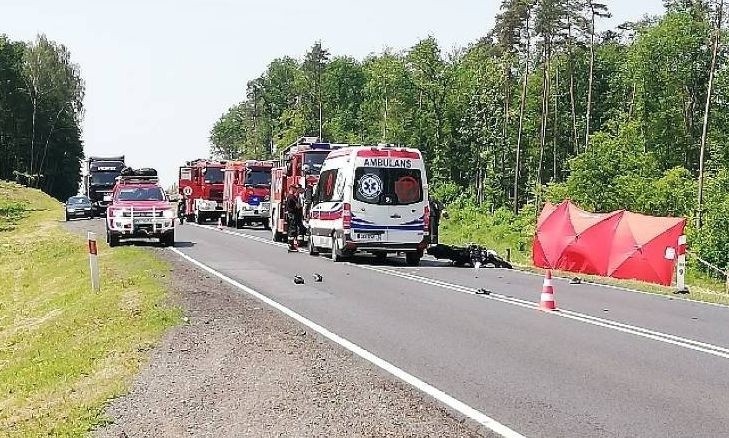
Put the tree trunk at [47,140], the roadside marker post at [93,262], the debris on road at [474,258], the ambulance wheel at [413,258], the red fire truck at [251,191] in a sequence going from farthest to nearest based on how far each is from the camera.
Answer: the tree trunk at [47,140] < the red fire truck at [251,191] < the debris on road at [474,258] < the ambulance wheel at [413,258] < the roadside marker post at [93,262]

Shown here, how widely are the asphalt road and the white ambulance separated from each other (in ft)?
11.1

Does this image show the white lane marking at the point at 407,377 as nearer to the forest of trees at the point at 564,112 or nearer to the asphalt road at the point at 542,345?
the asphalt road at the point at 542,345

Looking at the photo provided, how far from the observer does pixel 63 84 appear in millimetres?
109812

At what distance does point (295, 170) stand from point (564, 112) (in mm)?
52961

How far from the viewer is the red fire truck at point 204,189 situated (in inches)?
2126

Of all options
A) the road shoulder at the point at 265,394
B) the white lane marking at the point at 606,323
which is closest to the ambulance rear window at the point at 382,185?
the white lane marking at the point at 606,323

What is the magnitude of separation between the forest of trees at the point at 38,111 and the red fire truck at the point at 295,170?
6915cm

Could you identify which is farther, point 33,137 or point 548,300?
point 33,137

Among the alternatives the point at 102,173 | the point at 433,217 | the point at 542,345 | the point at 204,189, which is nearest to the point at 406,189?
the point at 433,217

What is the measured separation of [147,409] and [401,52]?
102m

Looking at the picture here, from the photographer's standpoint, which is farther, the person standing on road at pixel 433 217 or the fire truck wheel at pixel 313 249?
the fire truck wheel at pixel 313 249

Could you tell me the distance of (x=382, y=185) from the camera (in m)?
25.4

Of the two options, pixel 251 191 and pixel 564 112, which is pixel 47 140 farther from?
pixel 251 191

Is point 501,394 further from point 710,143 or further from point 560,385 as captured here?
point 710,143
